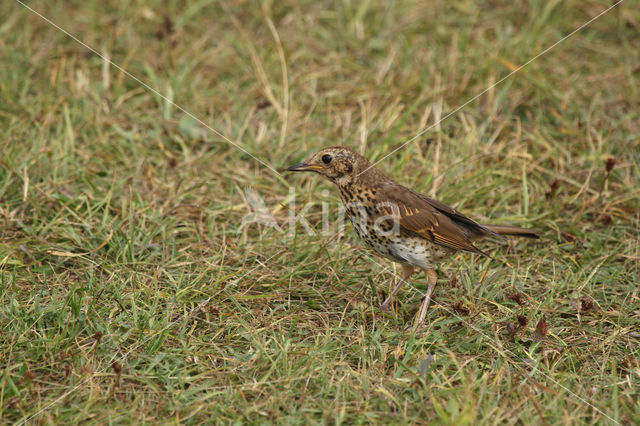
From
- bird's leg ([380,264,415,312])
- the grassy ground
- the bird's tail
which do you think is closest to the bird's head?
the grassy ground

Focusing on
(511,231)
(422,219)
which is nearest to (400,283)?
(422,219)

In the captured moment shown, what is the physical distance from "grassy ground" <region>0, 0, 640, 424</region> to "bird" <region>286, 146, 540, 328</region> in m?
0.30

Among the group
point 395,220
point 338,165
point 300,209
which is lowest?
point 300,209

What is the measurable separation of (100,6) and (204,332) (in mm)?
4712

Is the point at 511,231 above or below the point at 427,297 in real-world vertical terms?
above

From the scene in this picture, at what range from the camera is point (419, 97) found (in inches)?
251

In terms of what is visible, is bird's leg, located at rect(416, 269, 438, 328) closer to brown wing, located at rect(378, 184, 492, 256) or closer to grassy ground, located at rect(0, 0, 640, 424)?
grassy ground, located at rect(0, 0, 640, 424)

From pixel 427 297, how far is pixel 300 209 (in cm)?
138

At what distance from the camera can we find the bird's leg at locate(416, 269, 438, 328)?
13.8 ft

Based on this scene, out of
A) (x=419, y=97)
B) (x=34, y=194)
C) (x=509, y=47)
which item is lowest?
(x=34, y=194)

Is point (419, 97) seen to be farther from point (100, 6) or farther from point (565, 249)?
point (100, 6)

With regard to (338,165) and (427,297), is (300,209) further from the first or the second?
(427,297)

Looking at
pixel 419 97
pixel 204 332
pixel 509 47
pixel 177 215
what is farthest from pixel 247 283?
pixel 509 47

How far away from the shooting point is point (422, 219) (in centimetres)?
432
